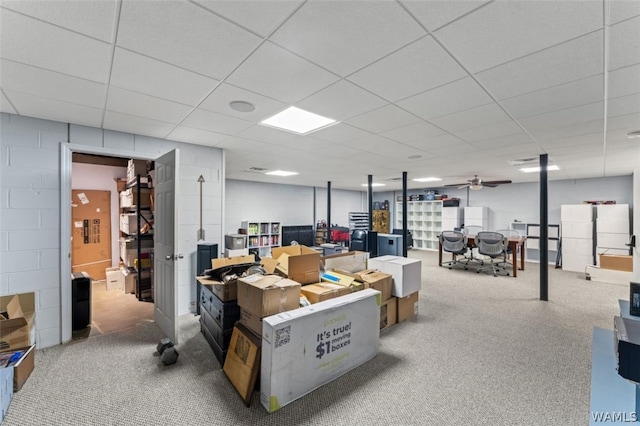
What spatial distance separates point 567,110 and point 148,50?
11.0ft

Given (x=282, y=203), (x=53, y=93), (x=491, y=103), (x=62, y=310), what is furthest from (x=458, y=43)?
(x=282, y=203)

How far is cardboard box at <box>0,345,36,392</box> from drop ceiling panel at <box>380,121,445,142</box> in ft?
12.6

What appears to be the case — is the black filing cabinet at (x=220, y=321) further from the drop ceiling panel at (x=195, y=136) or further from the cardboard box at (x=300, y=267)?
the drop ceiling panel at (x=195, y=136)

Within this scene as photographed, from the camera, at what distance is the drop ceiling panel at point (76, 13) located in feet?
4.01

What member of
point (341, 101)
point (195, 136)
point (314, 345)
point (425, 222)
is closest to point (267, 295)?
point (314, 345)

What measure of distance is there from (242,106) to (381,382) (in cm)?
260

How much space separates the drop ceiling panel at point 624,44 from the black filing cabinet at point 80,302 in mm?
4920

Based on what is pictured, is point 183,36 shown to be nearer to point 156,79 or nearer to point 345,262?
point 156,79

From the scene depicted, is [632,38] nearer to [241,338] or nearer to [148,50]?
[148,50]

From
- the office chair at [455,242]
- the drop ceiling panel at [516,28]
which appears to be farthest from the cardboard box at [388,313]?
the office chair at [455,242]

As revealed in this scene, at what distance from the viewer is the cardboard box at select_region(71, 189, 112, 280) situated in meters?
5.11

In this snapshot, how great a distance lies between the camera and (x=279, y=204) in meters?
9.16

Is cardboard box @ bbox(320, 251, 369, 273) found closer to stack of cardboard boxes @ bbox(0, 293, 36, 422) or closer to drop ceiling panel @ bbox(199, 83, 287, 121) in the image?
drop ceiling panel @ bbox(199, 83, 287, 121)
